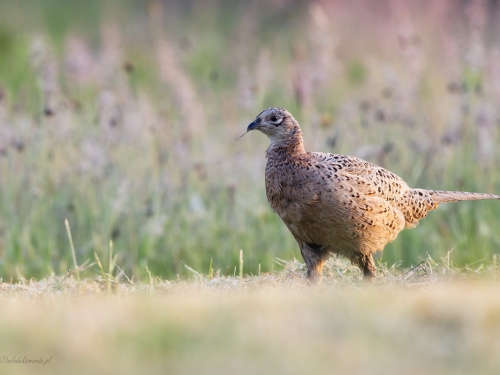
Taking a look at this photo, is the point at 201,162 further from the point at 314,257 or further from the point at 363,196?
the point at 363,196

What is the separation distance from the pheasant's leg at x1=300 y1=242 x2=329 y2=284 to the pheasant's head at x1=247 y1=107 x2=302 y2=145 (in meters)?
0.64

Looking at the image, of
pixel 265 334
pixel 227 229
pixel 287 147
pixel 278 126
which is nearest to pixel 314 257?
pixel 287 147

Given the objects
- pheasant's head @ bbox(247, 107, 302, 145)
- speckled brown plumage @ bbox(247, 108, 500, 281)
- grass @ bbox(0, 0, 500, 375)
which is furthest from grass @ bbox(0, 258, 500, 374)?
pheasant's head @ bbox(247, 107, 302, 145)

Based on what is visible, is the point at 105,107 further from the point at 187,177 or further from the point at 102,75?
the point at 102,75

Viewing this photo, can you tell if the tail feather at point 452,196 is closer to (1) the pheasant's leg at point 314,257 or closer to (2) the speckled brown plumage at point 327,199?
(2) the speckled brown plumage at point 327,199

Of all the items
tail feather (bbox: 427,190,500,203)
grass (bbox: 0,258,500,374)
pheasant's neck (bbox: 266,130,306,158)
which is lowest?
tail feather (bbox: 427,190,500,203)

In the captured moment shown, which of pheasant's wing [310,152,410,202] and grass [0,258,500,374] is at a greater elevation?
pheasant's wing [310,152,410,202]

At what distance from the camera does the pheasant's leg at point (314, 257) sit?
4938 millimetres

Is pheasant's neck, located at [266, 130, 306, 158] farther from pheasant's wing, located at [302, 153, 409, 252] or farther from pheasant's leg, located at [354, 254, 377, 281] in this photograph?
pheasant's leg, located at [354, 254, 377, 281]

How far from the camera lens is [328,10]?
14.4 m

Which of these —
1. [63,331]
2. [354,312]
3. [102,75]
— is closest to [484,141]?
[102,75]

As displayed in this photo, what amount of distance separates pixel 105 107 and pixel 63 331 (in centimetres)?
441

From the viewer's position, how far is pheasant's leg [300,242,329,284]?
4.94 m

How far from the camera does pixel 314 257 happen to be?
16.2ft
